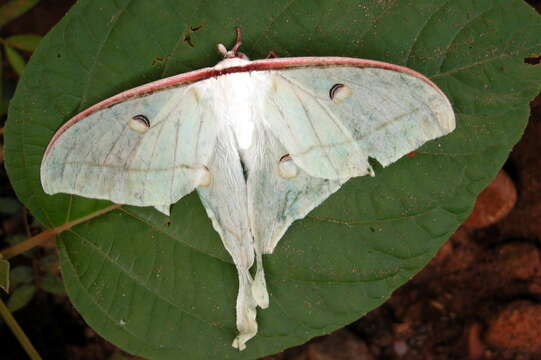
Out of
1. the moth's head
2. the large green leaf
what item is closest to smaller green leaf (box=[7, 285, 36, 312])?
the large green leaf

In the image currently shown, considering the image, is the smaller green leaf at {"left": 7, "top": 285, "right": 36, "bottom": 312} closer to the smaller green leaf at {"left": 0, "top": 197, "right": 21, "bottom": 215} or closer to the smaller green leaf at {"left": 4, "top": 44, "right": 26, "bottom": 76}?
the smaller green leaf at {"left": 0, "top": 197, "right": 21, "bottom": 215}

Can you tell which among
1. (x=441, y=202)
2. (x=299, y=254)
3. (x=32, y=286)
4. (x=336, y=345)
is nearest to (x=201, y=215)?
(x=299, y=254)

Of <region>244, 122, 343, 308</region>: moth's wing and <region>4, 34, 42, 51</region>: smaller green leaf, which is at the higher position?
<region>4, 34, 42, 51</region>: smaller green leaf

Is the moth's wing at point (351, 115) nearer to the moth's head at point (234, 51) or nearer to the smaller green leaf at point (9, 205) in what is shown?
the moth's head at point (234, 51)

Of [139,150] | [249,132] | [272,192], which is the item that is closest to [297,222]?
[272,192]

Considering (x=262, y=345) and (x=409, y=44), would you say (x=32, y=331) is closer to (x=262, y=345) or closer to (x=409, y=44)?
(x=262, y=345)

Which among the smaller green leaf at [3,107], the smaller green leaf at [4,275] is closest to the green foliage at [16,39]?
the smaller green leaf at [3,107]
